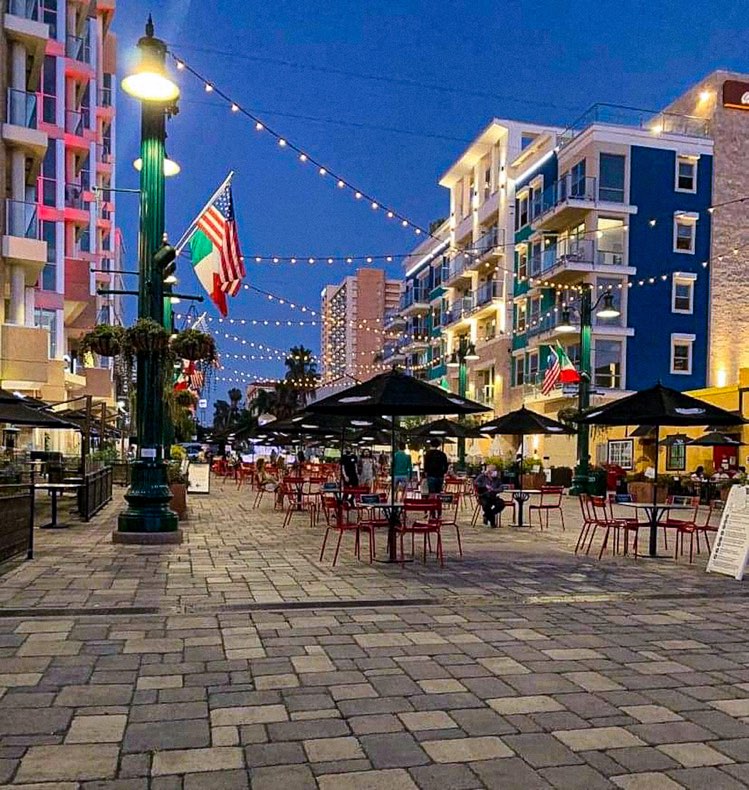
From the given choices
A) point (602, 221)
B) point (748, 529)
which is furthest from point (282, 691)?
point (602, 221)

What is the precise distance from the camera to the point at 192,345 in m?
12.0

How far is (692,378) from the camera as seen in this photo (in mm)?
37406

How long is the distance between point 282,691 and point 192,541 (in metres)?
7.63

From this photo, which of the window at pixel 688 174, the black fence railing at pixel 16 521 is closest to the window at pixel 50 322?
the black fence railing at pixel 16 521

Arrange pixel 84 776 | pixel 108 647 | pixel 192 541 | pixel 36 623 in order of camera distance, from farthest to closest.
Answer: pixel 192 541 → pixel 36 623 → pixel 108 647 → pixel 84 776

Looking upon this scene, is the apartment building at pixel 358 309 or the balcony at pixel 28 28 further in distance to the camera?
the apartment building at pixel 358 309

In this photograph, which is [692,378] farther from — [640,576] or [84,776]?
[84,776]

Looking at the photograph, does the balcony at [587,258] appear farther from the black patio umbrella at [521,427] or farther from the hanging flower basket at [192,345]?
the hanging flower basket at [192,345]

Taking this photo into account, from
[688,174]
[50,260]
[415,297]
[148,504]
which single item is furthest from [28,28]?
[415,297]

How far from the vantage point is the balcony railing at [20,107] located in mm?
23938

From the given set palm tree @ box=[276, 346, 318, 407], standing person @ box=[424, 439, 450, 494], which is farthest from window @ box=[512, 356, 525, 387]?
palm tree @ box=[276, 346, 318, 407]

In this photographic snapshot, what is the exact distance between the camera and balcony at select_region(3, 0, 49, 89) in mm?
23531

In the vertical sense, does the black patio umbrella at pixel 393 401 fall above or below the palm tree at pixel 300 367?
below

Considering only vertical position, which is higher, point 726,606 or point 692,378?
point 692,378
